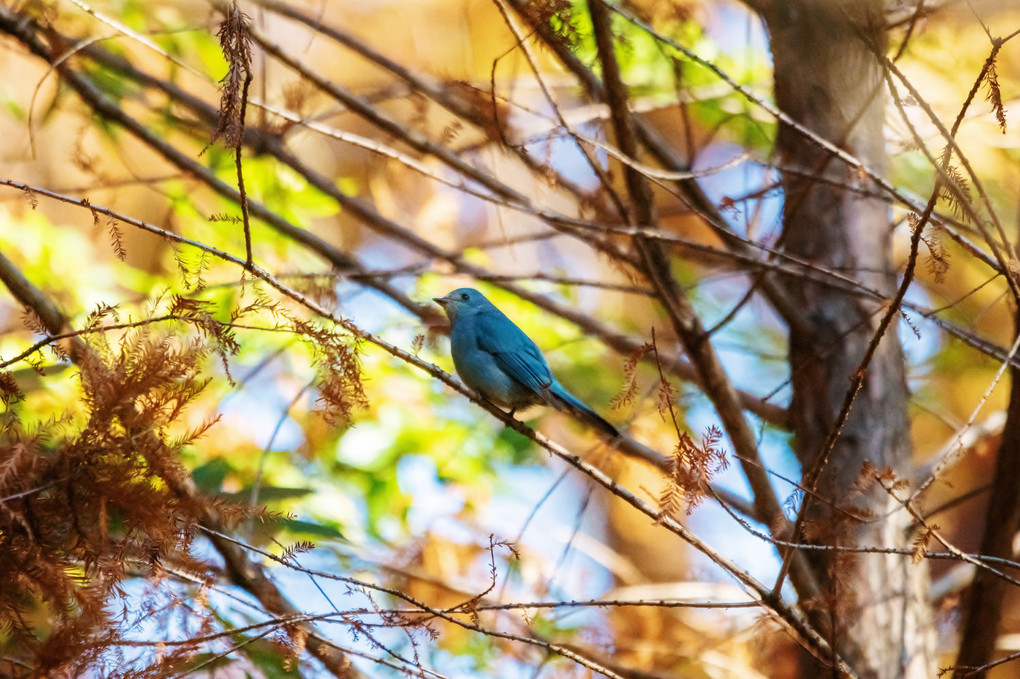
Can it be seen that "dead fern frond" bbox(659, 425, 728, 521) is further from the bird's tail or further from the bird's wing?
the bird's wing

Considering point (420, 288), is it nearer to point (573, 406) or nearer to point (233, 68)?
point (573, 406)

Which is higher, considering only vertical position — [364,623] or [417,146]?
[417,146]

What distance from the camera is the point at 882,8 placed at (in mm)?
3777

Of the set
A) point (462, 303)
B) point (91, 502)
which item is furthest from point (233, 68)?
point (462, 303)

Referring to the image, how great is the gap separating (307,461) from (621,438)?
3.00 meters

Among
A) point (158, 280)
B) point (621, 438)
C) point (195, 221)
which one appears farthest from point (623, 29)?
point (158, 280)

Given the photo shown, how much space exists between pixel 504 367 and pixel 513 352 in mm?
112

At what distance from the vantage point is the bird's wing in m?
4.88

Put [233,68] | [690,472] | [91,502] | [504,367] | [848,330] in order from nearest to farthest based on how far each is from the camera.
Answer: [233,68], [91,502], [690,472], [848,330], [504,367]

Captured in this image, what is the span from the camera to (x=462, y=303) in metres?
5.56

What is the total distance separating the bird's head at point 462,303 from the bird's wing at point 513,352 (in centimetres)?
17

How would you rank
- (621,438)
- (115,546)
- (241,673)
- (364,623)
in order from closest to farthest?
(115,546) → (364,623) → (241,673) → (621,438)

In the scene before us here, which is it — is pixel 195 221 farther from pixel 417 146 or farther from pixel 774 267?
pixel 774 267

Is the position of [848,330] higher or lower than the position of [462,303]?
lower
